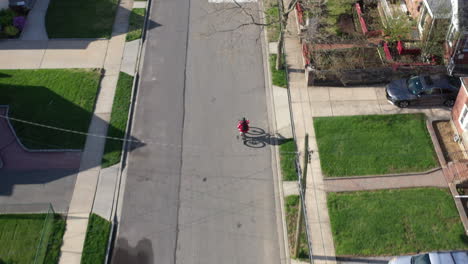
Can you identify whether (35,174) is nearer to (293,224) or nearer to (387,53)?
(293,224)

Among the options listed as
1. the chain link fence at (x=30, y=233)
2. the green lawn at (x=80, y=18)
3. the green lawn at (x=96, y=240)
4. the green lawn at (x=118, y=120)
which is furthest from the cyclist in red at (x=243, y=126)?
the green lawn at (x=80, y=18)

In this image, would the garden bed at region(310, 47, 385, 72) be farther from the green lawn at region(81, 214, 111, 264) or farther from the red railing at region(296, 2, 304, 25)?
the green lawn at region(81, 214, 111, 264)

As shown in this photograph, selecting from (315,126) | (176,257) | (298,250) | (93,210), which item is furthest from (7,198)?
(315,126)

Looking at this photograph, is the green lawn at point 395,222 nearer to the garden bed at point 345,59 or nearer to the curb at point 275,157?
the curb at point 275,157

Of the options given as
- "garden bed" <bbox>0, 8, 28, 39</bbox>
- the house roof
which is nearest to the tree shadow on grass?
"garden bed" <bbox>0, 8, 28, 39</bbox>

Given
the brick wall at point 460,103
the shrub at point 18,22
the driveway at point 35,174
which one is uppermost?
the shrub at point 18,22

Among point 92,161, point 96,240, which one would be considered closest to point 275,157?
point 92,161
